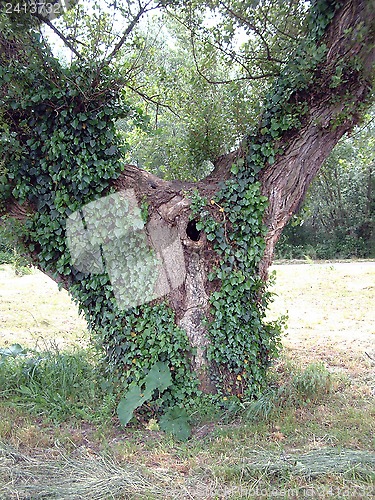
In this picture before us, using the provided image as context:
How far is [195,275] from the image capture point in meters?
4.11

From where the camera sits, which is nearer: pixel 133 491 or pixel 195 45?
pixel 133 491

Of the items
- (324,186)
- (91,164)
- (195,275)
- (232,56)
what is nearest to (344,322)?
(195,275)

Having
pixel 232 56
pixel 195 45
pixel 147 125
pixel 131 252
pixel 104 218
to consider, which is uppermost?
pixel 195 45

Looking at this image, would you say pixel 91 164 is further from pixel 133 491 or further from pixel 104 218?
pixel 133 491

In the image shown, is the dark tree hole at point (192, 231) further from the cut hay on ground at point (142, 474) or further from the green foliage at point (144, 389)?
the cut hay on ground at point (142, 474)

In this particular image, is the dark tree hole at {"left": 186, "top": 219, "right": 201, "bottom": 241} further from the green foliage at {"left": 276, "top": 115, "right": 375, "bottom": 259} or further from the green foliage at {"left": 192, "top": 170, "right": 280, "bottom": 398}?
the green foliage at {"left": 276, "top": 115, "right": 375, "bottom": 259}

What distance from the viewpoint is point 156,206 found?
4.10 m

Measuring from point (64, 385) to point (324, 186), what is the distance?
14125 mm

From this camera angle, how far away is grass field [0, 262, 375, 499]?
284cm

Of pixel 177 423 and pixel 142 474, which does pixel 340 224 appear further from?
pixel 142 474

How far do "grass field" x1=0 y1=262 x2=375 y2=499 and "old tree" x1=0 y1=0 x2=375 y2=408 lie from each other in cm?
39

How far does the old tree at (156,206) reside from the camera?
12.6ft

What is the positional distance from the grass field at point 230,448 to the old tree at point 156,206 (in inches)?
15.2

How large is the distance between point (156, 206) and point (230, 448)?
2012mm
